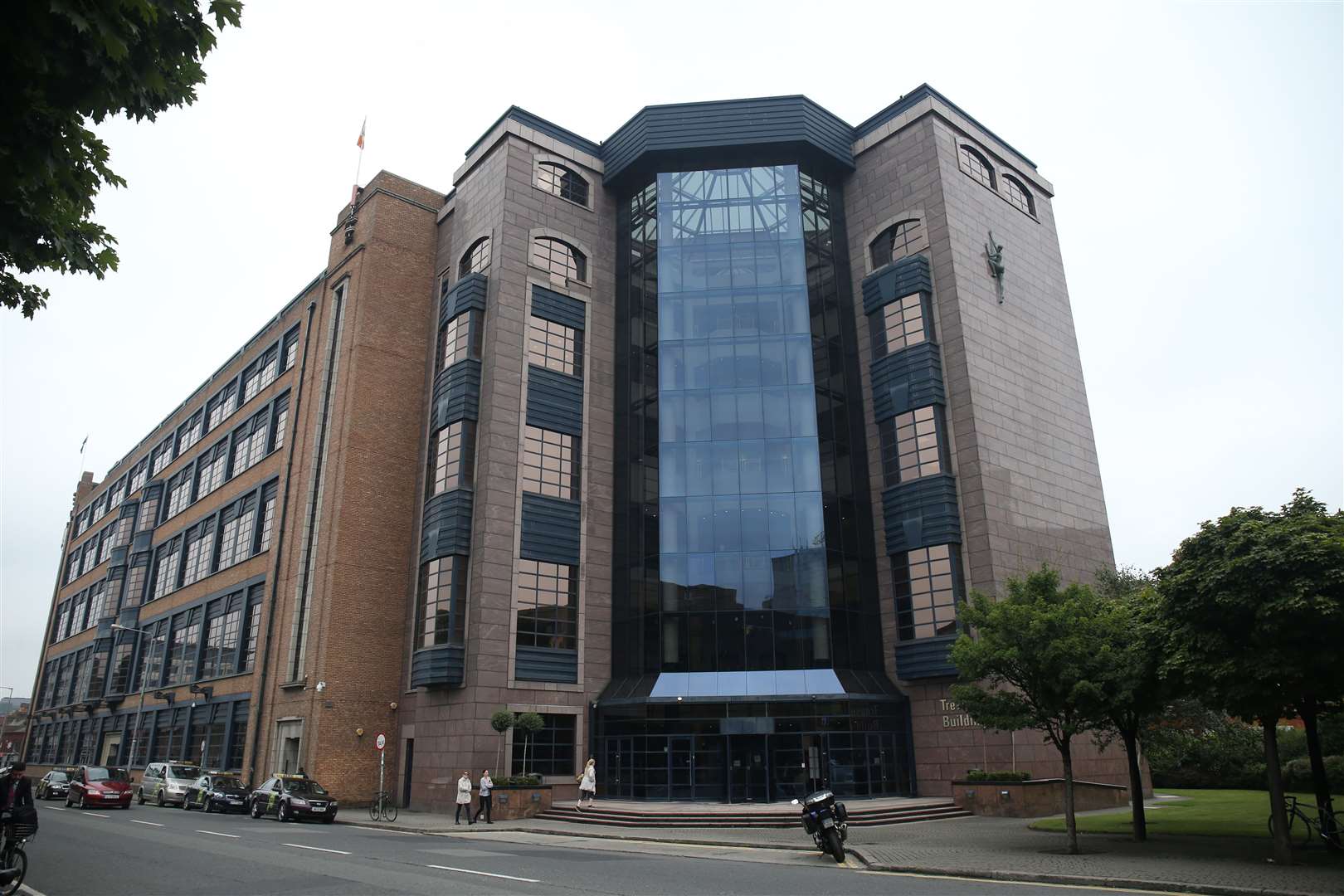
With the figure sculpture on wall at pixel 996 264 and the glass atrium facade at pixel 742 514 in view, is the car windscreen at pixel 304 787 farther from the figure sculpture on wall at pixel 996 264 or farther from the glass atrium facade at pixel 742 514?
the figure sculpture on wall at pixel 996 264

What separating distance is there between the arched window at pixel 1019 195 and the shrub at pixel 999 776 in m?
25.9

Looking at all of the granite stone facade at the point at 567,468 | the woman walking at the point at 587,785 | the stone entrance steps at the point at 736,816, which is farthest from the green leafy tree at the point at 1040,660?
the woman walking at the point at 587,785

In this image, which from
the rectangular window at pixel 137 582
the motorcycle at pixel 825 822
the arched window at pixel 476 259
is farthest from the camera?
the rectangular window at pixel 137 582

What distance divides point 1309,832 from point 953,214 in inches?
1040

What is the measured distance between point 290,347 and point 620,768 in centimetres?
3117

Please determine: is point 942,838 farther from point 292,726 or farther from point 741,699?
point 292,726

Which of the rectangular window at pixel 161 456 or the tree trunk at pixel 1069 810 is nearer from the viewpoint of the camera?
the tree trunk at pixel 1069 810

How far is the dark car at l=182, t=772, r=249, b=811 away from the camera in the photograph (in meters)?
35.2

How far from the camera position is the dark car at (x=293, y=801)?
3050 centimetres

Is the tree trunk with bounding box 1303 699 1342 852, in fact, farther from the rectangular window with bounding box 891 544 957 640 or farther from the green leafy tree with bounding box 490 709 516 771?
the green leafy tree with bounding box 490 709 516 771

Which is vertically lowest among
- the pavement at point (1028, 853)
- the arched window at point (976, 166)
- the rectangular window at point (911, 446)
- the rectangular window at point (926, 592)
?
the pavement at point (1028, 853)

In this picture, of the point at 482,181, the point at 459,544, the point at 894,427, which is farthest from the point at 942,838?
the point at 482,181

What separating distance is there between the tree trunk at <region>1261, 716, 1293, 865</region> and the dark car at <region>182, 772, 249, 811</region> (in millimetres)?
34111

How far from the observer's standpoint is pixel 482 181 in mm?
41438
